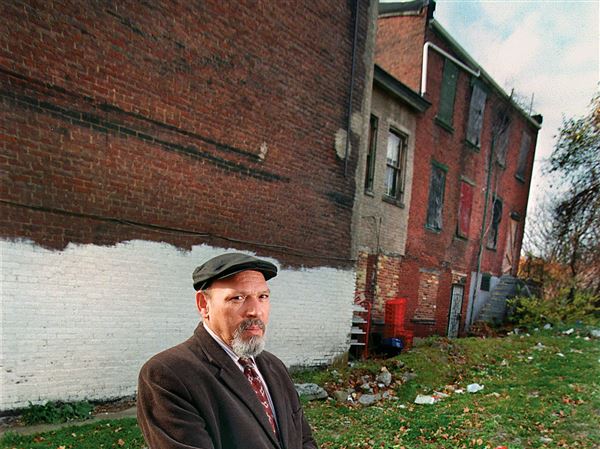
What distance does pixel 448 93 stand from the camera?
1376 cm

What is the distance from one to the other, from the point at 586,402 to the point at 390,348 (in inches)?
180

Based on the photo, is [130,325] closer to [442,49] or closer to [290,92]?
[290,92]

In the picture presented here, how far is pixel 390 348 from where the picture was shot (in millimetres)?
10484

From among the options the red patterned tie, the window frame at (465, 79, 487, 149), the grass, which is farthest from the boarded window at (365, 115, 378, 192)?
the red patterned tie

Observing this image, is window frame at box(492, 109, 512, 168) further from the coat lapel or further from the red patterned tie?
the coat lapel

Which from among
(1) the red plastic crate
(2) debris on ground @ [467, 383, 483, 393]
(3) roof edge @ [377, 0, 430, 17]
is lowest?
(2) debris on ground @ [467, 383, 483, 393]

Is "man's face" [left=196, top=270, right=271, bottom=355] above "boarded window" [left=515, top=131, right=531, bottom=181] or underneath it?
underneath

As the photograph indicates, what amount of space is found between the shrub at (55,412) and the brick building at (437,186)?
6909 mm

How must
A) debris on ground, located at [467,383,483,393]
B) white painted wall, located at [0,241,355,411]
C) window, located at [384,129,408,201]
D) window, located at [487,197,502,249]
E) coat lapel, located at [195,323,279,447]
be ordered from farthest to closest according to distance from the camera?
window, located at [487,197,502,249] → window, located at [384,129,408,201] → debris on ground, located at [467,383,483,393] → white painted wall, located at [0,241,355,411] → coat lapel, located at [195,323,279,447]

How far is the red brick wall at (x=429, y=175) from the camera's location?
12836mm

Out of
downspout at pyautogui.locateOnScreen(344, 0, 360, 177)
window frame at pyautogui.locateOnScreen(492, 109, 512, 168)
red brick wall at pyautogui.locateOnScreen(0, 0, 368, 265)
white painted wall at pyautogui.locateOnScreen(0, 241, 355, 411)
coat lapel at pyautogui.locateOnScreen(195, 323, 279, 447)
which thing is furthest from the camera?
window frame at pyautogui.locateOnScreen(492, 109, 512, 168)

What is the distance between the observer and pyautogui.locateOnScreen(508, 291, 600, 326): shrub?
15.4 meters

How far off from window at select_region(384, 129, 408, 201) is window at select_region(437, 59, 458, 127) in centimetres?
215

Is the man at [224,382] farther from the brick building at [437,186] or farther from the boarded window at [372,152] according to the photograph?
the boarded window at [372,152]
